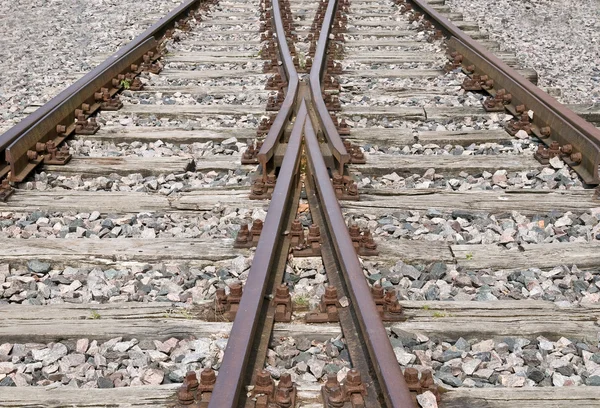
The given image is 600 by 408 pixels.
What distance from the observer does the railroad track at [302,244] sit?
251 centimetres

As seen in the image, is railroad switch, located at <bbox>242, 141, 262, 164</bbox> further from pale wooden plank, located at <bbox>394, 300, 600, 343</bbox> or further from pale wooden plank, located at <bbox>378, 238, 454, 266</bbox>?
pale wooden plank, located at <bbox>394, 300, 600, 343</bbox>

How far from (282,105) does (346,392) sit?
122 inches

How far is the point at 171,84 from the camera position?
645cm

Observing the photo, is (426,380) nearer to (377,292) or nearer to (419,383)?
(419,383)

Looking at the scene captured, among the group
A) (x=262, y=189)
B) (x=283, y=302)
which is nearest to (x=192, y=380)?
(x=283, y=302)

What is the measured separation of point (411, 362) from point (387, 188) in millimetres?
1689

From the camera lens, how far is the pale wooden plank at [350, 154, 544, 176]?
442 centimetres

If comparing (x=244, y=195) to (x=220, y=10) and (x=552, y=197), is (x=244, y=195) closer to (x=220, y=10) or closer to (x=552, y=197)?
(x=552, y=197)

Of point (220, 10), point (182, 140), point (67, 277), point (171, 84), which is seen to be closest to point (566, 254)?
point (67, 277)

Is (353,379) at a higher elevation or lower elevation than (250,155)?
lower

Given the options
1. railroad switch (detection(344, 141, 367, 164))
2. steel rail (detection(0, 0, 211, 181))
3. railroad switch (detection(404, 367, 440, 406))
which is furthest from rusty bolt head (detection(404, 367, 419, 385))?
steel rail (detection(0, 0, 211, 181))

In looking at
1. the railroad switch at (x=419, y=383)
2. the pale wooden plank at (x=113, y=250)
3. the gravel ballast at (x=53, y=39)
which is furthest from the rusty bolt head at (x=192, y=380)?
the gravel ballast at (x=53, y=39)

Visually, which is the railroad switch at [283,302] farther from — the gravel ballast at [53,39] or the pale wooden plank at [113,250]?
the gravel ballast at [53,39]

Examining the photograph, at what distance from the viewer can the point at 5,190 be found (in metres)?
4.02
